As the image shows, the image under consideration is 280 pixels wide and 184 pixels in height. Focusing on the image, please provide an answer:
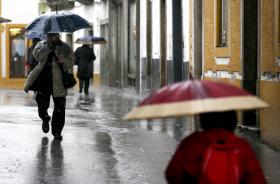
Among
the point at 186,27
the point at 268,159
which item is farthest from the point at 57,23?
the point at 186,27

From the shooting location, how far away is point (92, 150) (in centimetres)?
1221

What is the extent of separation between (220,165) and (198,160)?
0.11m

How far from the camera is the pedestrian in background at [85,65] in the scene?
29.1m

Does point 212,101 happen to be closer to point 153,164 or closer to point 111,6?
point 153,164

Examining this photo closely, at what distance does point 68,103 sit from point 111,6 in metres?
13.2

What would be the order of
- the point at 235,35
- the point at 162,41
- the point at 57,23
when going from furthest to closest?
the point at 162,41
the point at 235,35
the point at 57,23

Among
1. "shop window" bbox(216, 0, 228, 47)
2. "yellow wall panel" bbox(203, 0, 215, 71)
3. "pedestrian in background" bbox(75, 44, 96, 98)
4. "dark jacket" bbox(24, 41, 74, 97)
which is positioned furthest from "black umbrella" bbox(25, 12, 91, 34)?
"pedestrian in background" bbox(75, 44, 96, 98)

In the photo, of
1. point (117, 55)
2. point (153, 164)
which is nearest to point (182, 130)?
point (153, 164)

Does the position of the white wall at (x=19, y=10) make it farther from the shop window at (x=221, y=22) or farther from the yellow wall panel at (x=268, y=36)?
the yellow wall panel at (x=268, y=36)

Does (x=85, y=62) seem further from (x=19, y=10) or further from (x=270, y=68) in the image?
(x=270, y=68)

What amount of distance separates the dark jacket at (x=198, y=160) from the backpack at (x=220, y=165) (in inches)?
1.2

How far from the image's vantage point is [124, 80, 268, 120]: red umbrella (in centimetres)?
425

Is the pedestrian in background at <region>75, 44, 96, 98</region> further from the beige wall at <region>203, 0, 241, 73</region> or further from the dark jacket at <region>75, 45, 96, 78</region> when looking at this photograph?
the beige wall at <region>203, 0, 241, 73</region>

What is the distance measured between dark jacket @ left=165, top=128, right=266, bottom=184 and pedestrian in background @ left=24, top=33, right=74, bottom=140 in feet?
28.8
